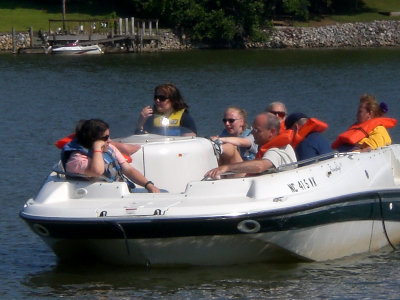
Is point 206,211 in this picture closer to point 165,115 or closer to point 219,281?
point 219,281

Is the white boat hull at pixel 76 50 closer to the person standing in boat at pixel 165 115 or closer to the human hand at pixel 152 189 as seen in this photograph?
the person standing in boat at pixel 165 115

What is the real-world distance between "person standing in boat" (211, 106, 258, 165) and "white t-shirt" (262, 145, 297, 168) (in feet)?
1.64

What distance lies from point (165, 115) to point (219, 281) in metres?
2.04

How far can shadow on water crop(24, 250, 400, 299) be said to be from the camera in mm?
9047

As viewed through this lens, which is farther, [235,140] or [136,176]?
[235,140]

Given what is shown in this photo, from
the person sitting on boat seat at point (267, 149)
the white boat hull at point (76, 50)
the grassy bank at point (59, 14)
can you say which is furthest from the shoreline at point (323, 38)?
the person sitting on boat seat at point (267, 149)

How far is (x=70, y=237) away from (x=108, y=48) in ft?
154

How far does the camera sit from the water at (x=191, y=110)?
364 inches

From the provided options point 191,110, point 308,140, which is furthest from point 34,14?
point 308,140

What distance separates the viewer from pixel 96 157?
9.34 meters

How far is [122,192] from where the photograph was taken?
9.19 metres

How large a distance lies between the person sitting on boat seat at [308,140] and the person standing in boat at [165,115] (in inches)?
42.2

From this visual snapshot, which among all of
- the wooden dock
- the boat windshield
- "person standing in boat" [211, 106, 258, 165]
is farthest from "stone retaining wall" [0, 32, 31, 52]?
"person standing in boat" [211, 106, 258, 165]

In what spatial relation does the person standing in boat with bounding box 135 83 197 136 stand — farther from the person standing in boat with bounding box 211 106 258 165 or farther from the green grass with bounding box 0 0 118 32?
the green grass with bounding box 0 0 118 32
